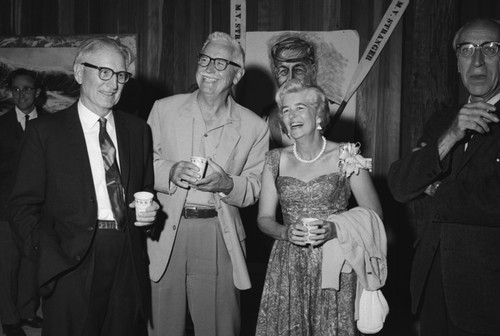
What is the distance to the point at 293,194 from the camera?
9.96ft

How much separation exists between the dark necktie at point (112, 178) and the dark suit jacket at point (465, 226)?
1.33m

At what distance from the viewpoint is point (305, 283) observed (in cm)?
297

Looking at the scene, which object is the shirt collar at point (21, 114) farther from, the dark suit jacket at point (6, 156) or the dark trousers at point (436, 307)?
the dark trousers at point (436, 307)

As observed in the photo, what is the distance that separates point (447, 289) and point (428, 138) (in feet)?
2.42

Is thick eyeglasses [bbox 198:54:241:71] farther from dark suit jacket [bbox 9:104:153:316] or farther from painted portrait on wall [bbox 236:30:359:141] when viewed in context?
painted portrait on wall [bbox 236:30:359:141]

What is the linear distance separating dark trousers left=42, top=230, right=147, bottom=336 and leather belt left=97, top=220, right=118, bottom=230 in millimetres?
19

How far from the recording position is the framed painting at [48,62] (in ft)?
18.0

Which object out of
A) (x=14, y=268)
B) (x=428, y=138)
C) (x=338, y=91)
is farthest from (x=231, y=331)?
(x=338, y=91)

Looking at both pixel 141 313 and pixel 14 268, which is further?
pixel 14 268

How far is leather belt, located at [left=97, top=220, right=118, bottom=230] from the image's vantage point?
2637 mm

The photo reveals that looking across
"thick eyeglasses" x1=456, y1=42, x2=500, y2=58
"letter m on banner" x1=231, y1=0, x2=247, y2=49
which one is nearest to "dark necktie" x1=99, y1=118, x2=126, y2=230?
"thick eyeglasses" x1=456, y1=42, x2=500, y2=58

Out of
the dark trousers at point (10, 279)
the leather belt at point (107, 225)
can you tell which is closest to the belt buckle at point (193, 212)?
the leather belt at point (107, 225)

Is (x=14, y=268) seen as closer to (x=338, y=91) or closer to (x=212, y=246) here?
(x=212, y=246)

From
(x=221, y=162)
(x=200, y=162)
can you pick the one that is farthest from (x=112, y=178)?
(x=221, y=162)
